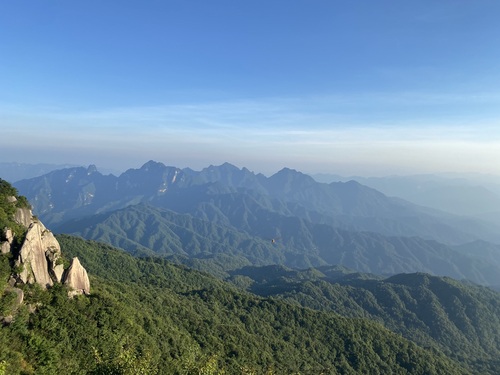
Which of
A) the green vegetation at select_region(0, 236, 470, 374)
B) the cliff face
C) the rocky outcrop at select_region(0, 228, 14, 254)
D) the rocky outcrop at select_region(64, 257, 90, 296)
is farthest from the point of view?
the rocky outcrop at select_region(64, 257, 90, 296)

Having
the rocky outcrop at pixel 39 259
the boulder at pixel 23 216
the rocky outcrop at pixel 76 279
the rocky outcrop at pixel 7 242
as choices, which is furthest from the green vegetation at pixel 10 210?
the rocky outcrop at pixel 76 279

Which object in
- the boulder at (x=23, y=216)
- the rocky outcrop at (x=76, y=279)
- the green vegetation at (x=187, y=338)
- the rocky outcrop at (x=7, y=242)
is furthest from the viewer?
the boulder at (x=23, y=216)

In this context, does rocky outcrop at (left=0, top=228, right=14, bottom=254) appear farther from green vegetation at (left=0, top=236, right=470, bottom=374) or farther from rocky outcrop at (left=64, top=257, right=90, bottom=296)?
rocky outcrop at (left=64, top=257, right=90, bottom=296)

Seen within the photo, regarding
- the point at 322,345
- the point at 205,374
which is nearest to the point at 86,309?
the point at 205,374

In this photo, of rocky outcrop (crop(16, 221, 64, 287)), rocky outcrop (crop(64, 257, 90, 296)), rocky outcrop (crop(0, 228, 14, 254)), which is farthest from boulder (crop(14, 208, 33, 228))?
rocky outcrop (crop(64, 257, 90, 296))

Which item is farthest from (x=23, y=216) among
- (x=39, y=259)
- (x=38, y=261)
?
(x=38, y=261)

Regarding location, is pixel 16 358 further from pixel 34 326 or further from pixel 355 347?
pixel 355 347

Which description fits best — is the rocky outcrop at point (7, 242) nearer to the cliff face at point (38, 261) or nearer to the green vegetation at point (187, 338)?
the cliff face at point (38, 261)
